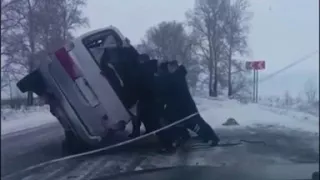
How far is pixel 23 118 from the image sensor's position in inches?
131

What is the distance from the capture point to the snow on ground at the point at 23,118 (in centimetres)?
312

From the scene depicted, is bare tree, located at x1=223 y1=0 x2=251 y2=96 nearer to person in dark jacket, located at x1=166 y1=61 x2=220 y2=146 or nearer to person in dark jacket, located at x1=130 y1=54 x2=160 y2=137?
person in dark jacket, located at x1=166 y1=61 x2=220 y2=146

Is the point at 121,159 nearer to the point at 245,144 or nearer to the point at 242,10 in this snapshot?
the point at 245,144

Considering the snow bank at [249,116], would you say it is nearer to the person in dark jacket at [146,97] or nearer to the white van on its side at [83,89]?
the person in dark jacket at [146,97]

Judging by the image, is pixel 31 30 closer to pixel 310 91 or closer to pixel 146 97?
pixel 146 97

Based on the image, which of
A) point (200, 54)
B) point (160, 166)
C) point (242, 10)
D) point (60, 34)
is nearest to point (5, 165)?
point (60, 34)

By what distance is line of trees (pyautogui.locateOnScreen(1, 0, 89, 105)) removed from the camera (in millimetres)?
2977

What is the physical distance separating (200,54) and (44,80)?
127 cm

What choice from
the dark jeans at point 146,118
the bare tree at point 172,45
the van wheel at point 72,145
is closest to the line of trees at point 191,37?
the bare tree at point 172,45

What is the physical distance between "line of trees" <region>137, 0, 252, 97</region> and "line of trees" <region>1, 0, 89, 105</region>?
23.9 inches

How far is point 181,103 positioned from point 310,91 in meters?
1.05

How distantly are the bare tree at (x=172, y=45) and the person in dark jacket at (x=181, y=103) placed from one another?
0.06m

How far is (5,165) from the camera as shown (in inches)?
132

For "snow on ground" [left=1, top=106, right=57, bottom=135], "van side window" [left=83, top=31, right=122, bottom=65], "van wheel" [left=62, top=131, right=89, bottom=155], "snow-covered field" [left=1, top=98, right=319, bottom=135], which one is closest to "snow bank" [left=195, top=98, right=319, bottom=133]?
"snow-covered field" [left=1, top=98, right=319, bottom=135]
